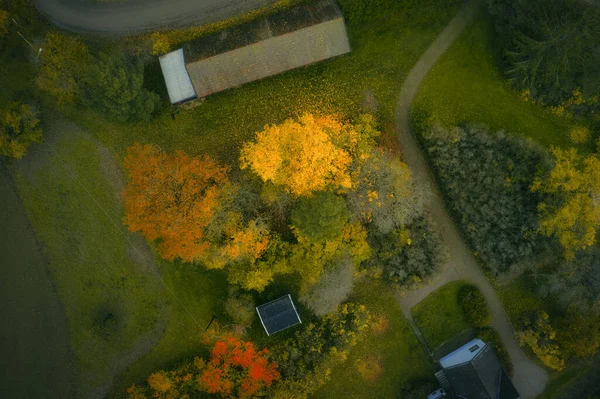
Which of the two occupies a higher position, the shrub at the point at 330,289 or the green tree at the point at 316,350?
the shrub at the point at 330,289

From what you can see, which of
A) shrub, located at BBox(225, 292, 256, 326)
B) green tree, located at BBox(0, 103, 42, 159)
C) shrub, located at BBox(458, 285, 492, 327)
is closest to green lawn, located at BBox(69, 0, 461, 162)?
green tree, located at BBox(0, 103, 42, 159)

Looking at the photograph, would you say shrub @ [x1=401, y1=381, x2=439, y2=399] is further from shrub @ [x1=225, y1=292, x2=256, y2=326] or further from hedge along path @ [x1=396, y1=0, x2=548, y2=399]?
shrub @ [x1=225, y1=292, x2=256, y2=326]

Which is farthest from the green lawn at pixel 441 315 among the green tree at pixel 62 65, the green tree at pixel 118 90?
the green tree at pixel 62 65

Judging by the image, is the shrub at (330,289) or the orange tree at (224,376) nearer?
the shrub at (330,289)

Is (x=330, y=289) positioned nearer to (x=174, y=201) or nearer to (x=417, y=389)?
(x=417, y=389)

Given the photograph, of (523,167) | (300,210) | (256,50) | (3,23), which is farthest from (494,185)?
(3,23)

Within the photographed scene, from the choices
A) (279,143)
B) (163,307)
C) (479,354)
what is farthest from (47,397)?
(479,354)

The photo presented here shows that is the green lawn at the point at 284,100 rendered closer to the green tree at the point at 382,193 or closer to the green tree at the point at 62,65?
the green tree at the point at 62,65
